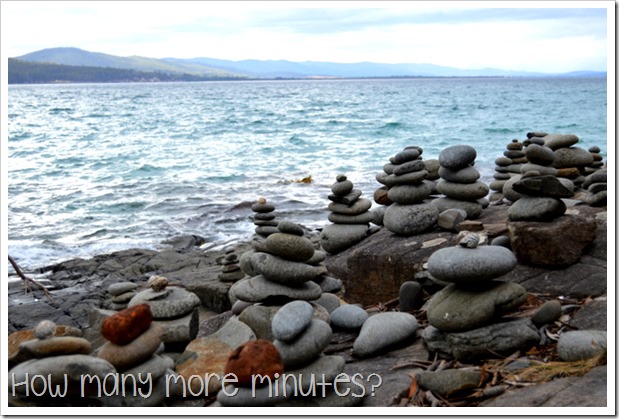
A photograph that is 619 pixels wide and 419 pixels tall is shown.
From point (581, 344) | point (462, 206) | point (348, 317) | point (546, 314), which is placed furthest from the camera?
point (462, 206)

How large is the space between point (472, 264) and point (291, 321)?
127cm

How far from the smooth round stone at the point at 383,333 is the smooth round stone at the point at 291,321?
629 millimetres

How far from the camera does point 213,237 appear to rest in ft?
47.4

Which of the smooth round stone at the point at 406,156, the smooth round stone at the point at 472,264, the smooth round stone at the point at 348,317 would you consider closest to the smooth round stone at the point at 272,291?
the smooth round stone at the point at 348,317

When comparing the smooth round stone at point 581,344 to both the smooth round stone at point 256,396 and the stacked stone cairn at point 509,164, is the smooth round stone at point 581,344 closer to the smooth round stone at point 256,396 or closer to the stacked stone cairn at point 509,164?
the smooth round stone at point 256,396

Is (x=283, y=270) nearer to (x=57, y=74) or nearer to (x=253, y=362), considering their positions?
(x=253, y=362)

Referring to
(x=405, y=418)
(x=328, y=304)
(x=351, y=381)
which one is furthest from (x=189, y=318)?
(x=405, y=418)

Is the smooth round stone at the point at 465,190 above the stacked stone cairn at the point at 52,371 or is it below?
above

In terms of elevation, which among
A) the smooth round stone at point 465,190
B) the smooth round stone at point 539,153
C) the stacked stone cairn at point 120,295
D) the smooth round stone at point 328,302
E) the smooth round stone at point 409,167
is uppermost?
the smooth round stone at point 539,153

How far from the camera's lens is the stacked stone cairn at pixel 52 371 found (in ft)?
14.4

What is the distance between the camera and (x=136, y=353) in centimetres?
493

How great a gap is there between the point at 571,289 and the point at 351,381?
87.7 inches

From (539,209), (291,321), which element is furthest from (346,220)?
(291,321)

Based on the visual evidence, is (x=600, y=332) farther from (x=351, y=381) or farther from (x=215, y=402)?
(x=215, y=402)
